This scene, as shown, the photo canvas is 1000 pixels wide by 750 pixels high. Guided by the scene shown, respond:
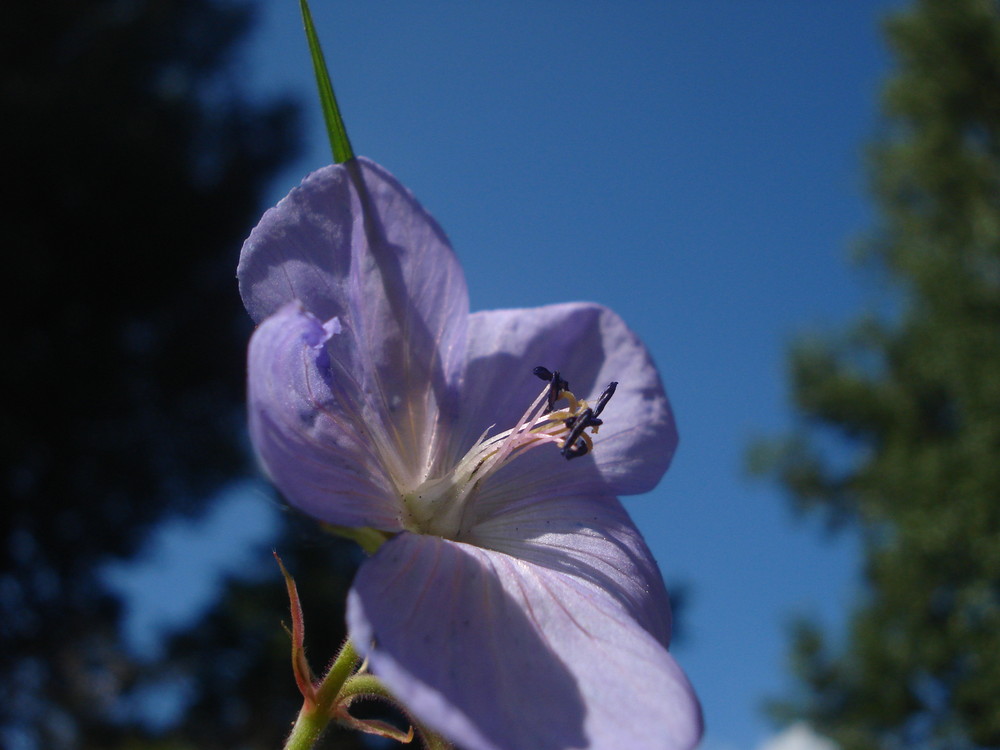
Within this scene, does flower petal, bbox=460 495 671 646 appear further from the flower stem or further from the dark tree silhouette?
the dark tree silhouette

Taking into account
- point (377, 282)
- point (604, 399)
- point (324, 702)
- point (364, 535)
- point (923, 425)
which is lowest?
point (923, 425)

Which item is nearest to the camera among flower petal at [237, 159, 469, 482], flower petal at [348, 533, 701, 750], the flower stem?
flower petal at [348, 533, 701, 750]

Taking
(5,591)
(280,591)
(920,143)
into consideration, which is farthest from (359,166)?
(920,143)

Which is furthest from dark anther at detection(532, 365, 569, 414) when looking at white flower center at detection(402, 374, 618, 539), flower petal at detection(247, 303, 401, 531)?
flower petal at detection(247, 303, 401, 531)

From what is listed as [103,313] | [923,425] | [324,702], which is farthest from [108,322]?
[324,702]

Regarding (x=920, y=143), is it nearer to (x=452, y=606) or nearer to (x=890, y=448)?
(x=890, y=448)

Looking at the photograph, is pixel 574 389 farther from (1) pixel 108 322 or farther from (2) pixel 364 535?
(1) pixel 108 322
